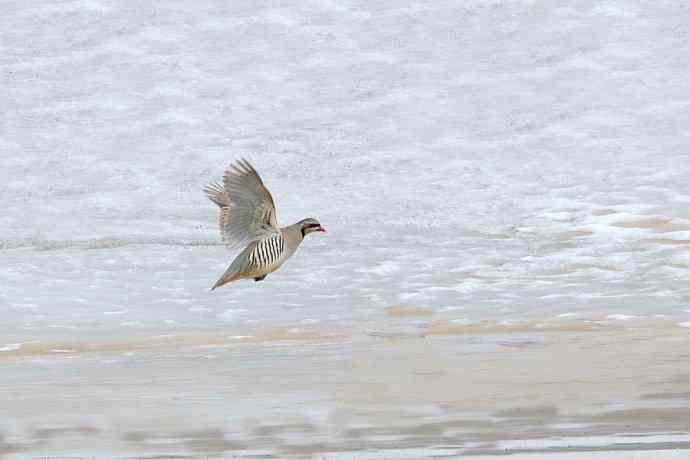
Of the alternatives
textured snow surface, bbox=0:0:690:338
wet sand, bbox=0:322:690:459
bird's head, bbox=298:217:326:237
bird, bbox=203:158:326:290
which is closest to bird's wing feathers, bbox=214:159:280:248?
bird, bbox=203:158:326:290

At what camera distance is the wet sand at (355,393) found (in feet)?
20.1

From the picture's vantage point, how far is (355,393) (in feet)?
23.6

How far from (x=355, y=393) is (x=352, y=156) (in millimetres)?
8783

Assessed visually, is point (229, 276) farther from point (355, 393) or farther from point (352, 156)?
point (352, 156)

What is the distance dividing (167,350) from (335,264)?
10.6 ft

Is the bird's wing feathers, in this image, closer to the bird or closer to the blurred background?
the bird

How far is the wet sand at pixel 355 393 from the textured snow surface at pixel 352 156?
30.3 inches

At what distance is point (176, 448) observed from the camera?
6.10 meters

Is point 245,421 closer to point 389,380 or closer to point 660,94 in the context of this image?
point 389,380

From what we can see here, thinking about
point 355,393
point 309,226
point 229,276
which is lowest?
point 355,393

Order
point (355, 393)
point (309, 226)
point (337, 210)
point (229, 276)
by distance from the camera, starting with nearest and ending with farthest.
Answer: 1. point (355, 393)
2. point (309, 226)
3. point (229, 276)
4. point (337, 210)

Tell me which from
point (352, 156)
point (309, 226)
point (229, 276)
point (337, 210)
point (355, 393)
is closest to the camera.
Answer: point (355, 393)

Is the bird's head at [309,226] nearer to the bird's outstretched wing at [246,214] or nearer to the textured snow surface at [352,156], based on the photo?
the bird's outstretched wing at [246,214]

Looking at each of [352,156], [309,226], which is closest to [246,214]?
[309,226]
